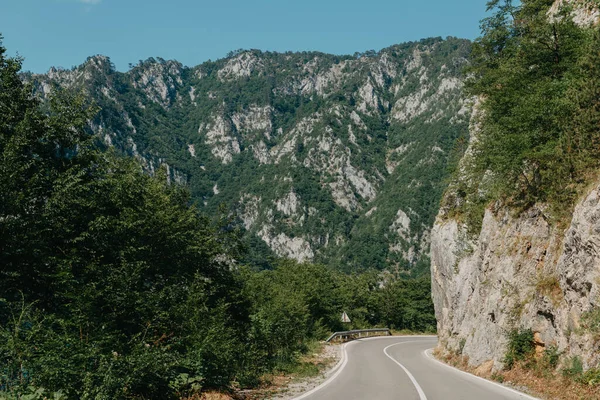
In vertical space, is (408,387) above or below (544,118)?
below

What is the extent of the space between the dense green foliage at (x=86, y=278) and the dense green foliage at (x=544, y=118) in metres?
12.4

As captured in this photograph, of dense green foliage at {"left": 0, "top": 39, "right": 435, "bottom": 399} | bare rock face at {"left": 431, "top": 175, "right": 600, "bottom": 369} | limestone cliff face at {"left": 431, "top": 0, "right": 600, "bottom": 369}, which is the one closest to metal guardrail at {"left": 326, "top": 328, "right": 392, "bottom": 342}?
limestone cliff face at {"left": 431, "top": 0, "right": 600, "bottom": 369}

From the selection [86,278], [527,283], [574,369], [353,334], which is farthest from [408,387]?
[353,334]

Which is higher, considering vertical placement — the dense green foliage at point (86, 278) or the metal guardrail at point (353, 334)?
the dense green foliage at point (86, 278)

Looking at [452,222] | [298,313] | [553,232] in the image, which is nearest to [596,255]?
[553,232]

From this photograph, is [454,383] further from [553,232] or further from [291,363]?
[291,363]

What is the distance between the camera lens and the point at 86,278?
35.1ft

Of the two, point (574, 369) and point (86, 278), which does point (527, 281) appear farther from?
point (86, 278)

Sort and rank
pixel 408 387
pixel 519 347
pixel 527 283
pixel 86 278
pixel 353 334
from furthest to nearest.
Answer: pixel 353 334 → pixel 527 283 → pixel 519 347 → pixel 408 387 → pixel 86 278

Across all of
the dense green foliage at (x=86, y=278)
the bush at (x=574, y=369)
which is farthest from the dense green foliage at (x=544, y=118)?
the dense green foliage at (x=86, y=278)

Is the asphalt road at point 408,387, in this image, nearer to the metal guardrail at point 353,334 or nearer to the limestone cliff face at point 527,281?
the limestone cliff face at point 527,281

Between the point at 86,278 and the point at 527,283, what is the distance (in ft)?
48.2

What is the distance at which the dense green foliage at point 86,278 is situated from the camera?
26.0 ft

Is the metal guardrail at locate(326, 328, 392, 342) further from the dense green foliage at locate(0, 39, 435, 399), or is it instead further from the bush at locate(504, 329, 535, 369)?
the dense green foliage at locate(0, 39, 435, 399)
